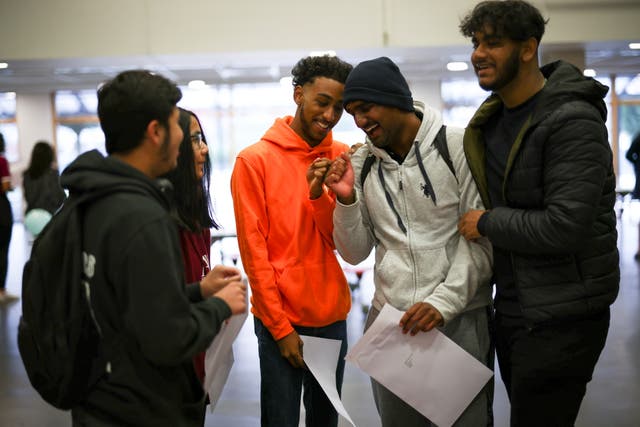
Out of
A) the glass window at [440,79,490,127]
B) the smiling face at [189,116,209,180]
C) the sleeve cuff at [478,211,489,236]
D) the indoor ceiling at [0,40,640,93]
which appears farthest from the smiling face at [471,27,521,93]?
the glass window at [440,79,490,127]

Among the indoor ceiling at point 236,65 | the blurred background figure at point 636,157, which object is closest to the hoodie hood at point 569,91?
the indoor ceiling at point 236,65

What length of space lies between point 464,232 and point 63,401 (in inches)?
44.4

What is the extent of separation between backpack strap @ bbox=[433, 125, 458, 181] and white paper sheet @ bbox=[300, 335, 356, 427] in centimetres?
70

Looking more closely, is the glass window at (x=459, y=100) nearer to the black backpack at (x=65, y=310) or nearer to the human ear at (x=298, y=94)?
Result: the human ear at (x=298, y=94)

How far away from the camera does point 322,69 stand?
2.09m

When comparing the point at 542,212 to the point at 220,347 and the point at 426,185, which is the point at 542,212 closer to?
the point at 426,185

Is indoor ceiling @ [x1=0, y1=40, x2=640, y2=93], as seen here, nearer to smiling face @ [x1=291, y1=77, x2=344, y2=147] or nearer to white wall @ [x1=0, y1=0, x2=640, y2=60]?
white wall @ [x1=0, y1=0, x2=640, y2=60]

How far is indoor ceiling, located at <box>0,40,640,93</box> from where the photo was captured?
20.1ft

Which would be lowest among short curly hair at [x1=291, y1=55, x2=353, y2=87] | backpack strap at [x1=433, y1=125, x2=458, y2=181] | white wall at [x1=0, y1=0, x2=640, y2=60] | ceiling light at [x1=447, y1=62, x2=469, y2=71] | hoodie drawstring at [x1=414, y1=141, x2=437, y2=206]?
hoodie drawstring at [x1=414, y1=141, x2=437, y2=206]

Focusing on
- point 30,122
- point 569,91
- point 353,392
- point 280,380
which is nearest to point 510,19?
point 569,91

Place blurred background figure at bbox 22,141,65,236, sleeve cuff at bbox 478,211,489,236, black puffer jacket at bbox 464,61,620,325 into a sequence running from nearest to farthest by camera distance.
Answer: black puffer jacket at bbox 464,61,620,325, sleeve cuff at bbox 478,211,489,236, blurred background figure at bbox 22,141,65,236

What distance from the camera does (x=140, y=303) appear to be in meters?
1.23

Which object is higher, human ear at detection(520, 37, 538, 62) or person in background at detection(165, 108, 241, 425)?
human ear at detection(520, 37, 538, 62)

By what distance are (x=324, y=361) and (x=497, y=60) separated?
1.08 metres
